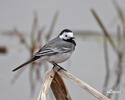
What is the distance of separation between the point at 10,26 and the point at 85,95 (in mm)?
3951

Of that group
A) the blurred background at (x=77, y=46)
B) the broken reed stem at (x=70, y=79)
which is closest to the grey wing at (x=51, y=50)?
the broken reed stem at (x=70, y=79)

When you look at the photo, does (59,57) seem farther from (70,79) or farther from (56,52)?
(70,79)

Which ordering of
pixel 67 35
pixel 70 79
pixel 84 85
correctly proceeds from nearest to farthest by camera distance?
1. pixel 84 85
2. pixel 70 79
3. pixel 67 35

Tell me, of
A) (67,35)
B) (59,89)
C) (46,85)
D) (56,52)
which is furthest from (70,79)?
(67,35)

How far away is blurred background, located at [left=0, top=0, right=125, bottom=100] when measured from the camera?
897cm

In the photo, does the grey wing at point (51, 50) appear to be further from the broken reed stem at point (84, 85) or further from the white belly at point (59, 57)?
the broken reed stem at point (84, 85)

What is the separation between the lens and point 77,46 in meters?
10.8

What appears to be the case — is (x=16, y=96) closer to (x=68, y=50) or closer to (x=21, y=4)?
(x=68, y=50)

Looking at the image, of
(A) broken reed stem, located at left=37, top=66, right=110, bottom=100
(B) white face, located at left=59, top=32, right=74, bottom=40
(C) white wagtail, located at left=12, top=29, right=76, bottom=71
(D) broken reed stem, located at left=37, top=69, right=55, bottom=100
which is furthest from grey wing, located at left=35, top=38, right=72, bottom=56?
(D) broken reed stem, located at left=37, top=69, right=55, bottom=100

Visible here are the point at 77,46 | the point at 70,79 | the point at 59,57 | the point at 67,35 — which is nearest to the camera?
the point at 70,79

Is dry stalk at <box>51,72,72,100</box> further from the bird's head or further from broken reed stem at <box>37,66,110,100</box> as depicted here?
the bird's head

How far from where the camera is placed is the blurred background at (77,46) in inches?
353

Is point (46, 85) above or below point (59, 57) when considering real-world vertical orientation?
below

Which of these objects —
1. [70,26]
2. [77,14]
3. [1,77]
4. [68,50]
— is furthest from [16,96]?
[77,14]
